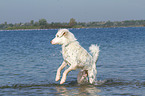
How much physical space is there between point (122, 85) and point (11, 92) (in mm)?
4407

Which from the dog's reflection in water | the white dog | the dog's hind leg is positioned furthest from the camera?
the dog's reflection in water

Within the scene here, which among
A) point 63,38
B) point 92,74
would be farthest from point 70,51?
point 92,74

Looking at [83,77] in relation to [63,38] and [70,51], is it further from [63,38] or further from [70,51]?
[63,38]

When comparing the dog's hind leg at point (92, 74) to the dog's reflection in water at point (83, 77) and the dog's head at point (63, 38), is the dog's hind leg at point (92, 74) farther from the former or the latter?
the dog's head at point (63, 38)

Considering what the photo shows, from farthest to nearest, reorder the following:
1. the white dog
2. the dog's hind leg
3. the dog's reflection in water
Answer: the dog's reflection in water
the dog's hind leg
the white dog

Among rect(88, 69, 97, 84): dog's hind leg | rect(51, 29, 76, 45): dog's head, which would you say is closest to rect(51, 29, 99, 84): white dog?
rect(51, 29, 76, 45): dog's head

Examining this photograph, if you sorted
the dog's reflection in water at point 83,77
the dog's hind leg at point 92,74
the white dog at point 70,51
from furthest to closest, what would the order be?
1. the dog's reflection in water at point 83,77
2. the dog's hind leg at point 92,74
3. the white dog at point 70,51

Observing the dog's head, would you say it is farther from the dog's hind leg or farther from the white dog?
the dog's hind leg

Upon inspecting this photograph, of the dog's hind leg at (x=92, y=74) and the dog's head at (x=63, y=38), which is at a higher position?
the dog's head at (x=63, y=38)

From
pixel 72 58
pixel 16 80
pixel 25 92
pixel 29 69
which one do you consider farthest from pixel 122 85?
pixel 29 69

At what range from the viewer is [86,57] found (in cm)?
1055

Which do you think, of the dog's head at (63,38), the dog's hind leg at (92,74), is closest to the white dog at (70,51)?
the dog's head at (63,38)

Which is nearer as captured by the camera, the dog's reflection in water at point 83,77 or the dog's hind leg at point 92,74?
the dog's hind leg at point 92,74

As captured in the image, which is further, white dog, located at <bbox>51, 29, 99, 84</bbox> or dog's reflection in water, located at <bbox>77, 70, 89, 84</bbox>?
dog's reflection in water, located at <bbox>77, 70, 89, 84</bbox>
